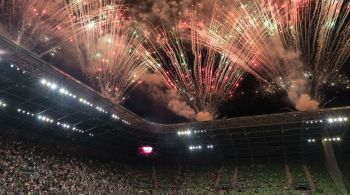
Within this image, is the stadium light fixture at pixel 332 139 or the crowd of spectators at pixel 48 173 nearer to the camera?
the crowd of spectators at pixel 48 173

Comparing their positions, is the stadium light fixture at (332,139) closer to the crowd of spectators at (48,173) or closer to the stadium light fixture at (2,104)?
the crowd of spectators at (48,173)

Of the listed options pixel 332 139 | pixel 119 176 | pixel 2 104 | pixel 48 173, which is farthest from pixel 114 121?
pixel 332 139

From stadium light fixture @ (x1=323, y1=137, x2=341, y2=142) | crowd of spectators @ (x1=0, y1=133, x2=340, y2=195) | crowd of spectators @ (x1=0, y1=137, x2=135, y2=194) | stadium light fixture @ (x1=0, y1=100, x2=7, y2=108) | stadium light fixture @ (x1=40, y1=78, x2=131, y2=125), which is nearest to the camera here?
stadium light fixture @ (x1=40, y1=78, x2=131, y2=125)

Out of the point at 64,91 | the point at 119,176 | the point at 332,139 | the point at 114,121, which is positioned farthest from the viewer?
the point at 119,176

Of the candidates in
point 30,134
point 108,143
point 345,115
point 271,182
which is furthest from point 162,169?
point 345,115

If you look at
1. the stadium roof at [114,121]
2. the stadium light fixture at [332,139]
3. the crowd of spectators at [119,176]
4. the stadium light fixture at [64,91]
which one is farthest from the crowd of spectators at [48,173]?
Answer: the stadium light fixture at [332,139]

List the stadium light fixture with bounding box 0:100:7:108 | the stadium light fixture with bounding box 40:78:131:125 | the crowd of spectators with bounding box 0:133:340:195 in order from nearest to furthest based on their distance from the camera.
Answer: the stadium light fixture with bounding box 40:78:131:125
the stadium light fixture with bounding box 0:100:7:108
the crowd of spectators with bounding box 0:133:340:195

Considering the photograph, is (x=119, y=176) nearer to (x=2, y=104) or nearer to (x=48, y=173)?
(x=48, y=173)

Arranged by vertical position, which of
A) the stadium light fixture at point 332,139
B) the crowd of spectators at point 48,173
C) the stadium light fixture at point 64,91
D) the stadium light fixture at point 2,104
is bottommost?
the crowd of spectators at point 48,173

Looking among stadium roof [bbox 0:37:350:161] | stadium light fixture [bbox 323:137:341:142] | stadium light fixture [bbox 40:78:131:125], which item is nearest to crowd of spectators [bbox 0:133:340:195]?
stadium roof [bbox 0:37:350:161]

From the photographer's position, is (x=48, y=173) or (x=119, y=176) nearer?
(x=48, y=173)

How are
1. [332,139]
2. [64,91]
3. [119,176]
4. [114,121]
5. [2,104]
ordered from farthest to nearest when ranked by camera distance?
[119,176], [332,139], [114,121], [64,91], [2,104]

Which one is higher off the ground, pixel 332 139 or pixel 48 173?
pixel 332 139

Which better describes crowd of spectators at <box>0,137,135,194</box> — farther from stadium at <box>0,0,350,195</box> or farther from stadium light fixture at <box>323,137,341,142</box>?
stadium light fixture at <box>323,137,341,142</box>
